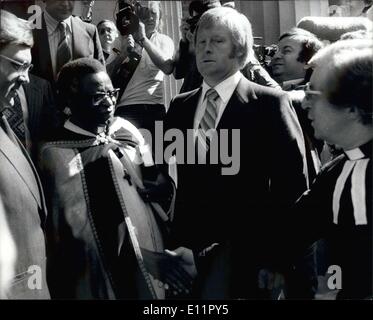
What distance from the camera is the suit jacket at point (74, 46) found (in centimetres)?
345

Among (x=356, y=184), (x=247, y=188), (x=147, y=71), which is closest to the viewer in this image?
(x=356, y=184)

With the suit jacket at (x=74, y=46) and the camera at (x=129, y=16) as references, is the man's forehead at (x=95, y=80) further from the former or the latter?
the camera at (x=129, y=16)

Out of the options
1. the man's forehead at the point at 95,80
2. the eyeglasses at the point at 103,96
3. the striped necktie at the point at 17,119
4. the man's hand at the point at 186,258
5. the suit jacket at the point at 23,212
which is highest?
the man's forehead at the point at 95,80

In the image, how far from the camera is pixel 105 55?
11.5 ft

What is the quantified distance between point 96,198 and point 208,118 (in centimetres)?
60

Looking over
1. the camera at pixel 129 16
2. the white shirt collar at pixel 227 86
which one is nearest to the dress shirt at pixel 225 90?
the white shirt collar at pixel 227 86

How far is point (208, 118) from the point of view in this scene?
3.48 m

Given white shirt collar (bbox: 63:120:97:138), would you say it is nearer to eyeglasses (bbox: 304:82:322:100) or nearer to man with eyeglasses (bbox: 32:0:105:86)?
man with eyeglasses (bbox: 32:0:105:86)

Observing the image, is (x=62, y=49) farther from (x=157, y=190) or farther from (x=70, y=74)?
(x=157, y=190)

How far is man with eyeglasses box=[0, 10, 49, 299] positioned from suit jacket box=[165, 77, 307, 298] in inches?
24.1

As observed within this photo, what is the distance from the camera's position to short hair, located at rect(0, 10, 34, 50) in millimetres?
3393

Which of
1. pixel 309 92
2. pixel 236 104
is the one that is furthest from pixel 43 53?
pixel 309 92

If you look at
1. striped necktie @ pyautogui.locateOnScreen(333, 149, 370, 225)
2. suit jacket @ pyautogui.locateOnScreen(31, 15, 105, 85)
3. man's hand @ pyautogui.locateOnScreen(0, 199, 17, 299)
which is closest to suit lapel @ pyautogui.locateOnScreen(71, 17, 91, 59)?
suit jacket @ pyautogui.locateOnScreen(31, 15, 105, 85)
